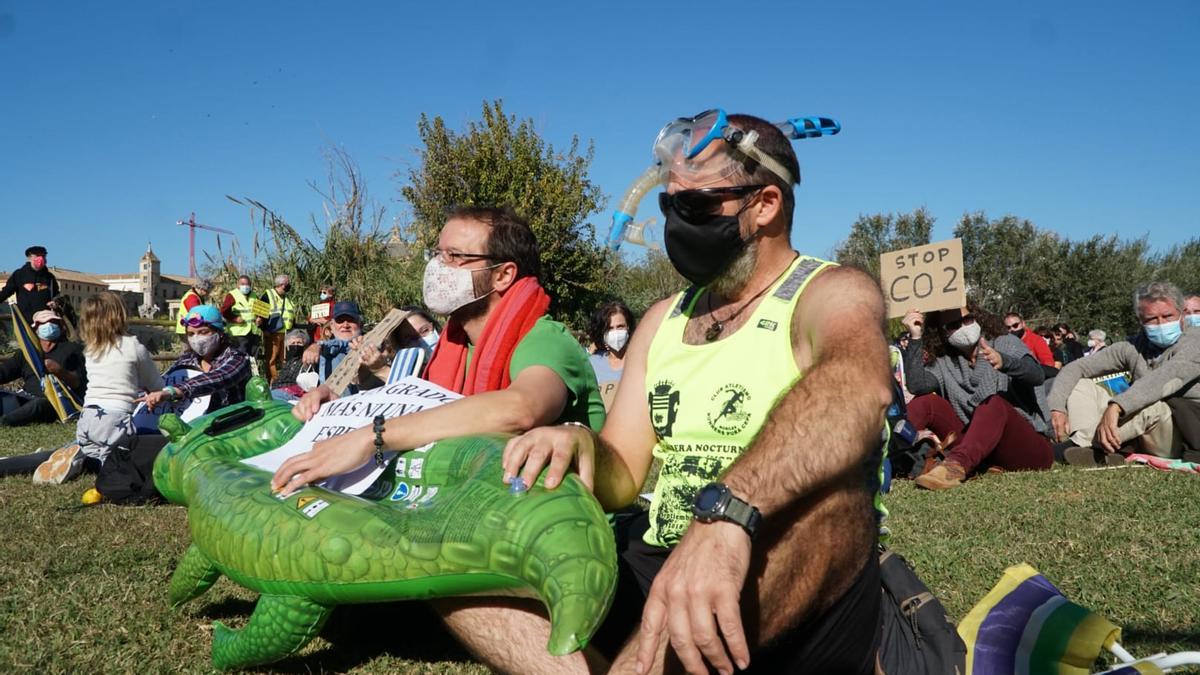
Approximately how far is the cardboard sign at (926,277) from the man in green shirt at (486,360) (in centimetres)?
380

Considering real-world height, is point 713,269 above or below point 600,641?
above

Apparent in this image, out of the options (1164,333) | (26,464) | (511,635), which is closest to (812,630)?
(511,635)

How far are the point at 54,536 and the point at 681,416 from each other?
4.59m

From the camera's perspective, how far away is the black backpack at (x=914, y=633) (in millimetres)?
2209

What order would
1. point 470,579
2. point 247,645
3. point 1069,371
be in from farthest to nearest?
point 1069,371, point 247,645, point 470,579

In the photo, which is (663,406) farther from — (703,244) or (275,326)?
(275,326)

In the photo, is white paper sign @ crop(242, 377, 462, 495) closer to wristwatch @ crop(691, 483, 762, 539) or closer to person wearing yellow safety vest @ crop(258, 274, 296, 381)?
wristwatch @ crop(691, 483, 762, 539)

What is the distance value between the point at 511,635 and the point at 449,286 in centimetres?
155

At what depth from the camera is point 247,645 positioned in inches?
104

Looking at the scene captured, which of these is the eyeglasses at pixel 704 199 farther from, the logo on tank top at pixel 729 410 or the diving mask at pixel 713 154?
the logo on tank top at pixel 729 410

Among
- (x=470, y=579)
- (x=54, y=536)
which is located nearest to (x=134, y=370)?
(x=54, y=536)

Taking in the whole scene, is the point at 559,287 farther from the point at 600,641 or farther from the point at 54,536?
the point at 600,641

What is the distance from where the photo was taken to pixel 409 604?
3.54 metres

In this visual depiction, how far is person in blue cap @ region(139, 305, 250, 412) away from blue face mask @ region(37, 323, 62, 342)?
183 inches
